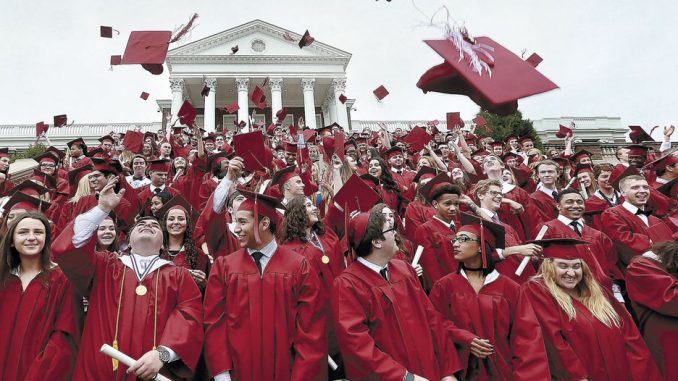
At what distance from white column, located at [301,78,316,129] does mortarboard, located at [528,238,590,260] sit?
34.9 m

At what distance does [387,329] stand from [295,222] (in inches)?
61.1

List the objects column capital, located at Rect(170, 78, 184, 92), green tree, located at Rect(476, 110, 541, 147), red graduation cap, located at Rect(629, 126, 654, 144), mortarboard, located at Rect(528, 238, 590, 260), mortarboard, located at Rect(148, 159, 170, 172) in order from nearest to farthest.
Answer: mortarboard, located at Rect(528, 238, 590, 260)
mortarboard, located at Rect(148, 159, 170, 172)
red graduation cap, located at Rect(629, 126, 654, 144)
green tree, located at Rect(476, 110, 541, 147)
column capital, located at Rect(170, 78, 184, 92)

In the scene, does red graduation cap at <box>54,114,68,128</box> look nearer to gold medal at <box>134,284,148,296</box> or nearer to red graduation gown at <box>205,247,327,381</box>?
gold medal at <box>134,284,148,296</box>

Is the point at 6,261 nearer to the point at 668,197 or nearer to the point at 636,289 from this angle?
the point at 636,289

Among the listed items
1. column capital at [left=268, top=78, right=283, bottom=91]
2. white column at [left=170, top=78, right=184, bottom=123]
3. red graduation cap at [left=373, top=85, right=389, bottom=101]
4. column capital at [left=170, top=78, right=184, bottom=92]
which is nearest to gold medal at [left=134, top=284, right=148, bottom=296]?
red graduation cap at [left=373, top=85, right=389, bottom=101]

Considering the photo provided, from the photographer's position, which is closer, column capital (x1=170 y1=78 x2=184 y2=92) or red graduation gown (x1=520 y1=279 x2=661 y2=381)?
red graduation gown (x1=520 y1=279 x2=661 y2=381)

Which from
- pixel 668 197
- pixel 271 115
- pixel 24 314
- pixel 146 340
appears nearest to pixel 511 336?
pixel 146 340

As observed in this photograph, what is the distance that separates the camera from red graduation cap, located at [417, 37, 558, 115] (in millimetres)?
2592

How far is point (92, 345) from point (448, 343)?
96.6 inches

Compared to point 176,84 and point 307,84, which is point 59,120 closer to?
point 176,84

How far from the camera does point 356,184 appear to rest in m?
4.75

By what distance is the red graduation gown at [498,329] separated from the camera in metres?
3.25

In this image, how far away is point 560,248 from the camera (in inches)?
150

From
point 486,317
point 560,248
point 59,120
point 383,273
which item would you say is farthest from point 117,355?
point 59,120
